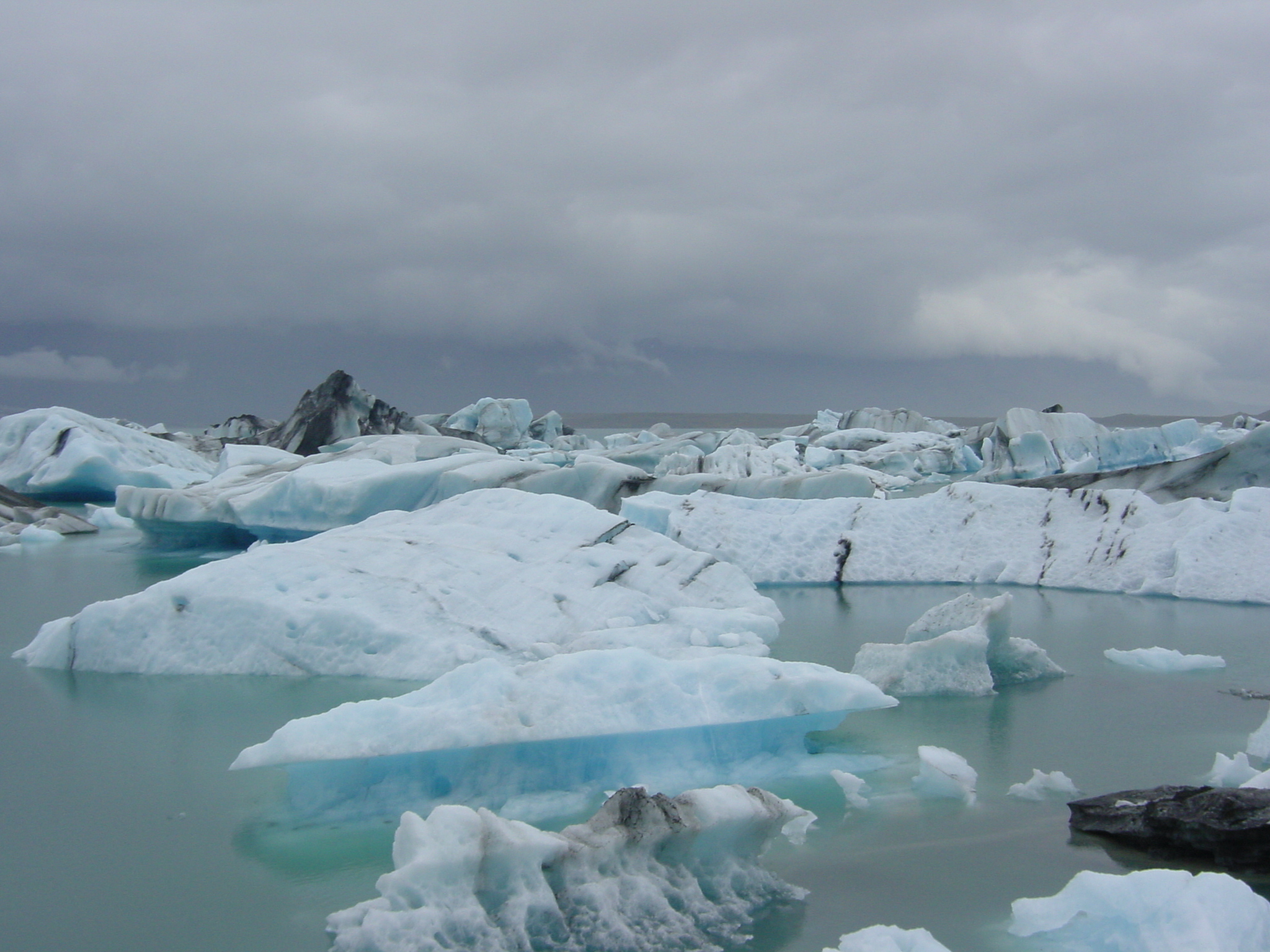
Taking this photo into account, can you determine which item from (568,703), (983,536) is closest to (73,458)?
(983,536)

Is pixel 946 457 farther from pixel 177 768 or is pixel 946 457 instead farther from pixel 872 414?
pixel 177 768

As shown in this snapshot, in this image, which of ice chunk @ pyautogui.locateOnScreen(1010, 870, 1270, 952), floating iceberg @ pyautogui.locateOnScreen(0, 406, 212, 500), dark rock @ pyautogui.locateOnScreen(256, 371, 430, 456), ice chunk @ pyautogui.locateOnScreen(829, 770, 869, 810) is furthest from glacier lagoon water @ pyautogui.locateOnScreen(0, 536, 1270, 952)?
dark rock @ pyautogui.locateOnScreen(256, 371, 430, 456)

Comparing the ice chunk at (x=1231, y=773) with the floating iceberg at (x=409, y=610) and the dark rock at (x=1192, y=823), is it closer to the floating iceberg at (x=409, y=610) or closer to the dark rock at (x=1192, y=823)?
the dark rock at (x=1192, y=823)

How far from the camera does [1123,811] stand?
3.23 meters

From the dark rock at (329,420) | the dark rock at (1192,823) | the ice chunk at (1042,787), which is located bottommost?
the ice chunk at (1042,787)

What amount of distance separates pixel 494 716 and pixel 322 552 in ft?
9.32

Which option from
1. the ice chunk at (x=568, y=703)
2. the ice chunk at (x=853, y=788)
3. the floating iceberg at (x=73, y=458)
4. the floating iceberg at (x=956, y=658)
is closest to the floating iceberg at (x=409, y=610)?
the floating iceberg at (x=956, y=658)

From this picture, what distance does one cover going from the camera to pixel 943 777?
142 inches

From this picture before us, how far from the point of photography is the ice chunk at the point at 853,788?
355 cm

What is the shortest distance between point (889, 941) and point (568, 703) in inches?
70.3

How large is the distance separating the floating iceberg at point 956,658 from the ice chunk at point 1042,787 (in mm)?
1276

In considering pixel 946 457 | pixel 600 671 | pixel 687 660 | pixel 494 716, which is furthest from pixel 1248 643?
pixel 946 457

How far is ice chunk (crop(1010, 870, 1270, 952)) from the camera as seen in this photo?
2.37 meters

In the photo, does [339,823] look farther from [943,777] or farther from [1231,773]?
[1231,773]
